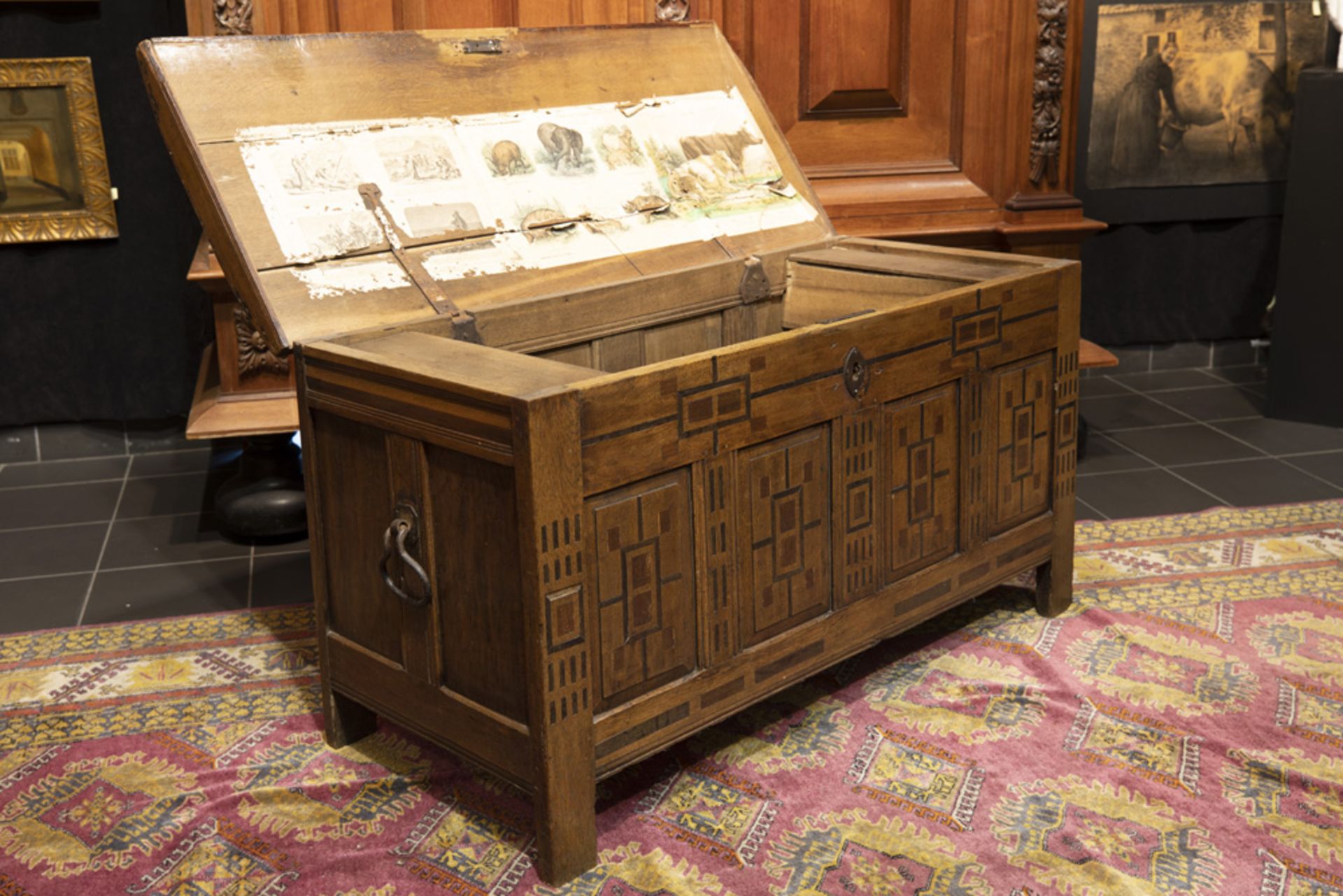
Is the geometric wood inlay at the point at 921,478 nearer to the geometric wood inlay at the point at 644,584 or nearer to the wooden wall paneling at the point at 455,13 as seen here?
the geometric wood inlay at the point at 644,584

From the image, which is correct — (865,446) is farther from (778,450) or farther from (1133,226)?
(1133,226)

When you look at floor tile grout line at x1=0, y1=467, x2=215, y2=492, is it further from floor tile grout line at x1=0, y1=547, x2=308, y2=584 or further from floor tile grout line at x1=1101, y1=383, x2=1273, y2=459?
floor tile grout line at x1=1101, y1=383, x2=1273, y2=459

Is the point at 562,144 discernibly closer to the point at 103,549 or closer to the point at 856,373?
the point at 856,373

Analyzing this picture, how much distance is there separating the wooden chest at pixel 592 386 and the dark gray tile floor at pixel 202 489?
47.3 inches

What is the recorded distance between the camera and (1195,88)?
20.0 ft

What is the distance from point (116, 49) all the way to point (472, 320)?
110 inches

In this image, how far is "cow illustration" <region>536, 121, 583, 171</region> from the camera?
11.8ft

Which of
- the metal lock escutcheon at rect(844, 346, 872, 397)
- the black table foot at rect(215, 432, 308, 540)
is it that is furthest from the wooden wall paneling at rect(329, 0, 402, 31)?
the metal lock escutcheon at rect(844, 346, 872, 397)

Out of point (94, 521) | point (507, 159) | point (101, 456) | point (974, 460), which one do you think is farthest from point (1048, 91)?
point (101, 456)

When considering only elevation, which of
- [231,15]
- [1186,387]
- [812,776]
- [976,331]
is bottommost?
[812,776]

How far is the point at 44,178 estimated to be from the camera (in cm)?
523

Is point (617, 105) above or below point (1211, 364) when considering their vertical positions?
above

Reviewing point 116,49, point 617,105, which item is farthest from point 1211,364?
point 116,49

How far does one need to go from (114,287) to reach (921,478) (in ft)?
11.3
